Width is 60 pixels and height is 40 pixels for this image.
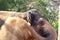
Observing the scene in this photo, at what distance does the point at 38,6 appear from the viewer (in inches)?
134

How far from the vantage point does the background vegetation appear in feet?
9.90

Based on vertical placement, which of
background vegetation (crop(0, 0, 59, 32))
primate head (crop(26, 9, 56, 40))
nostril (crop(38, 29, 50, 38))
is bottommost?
background vegetation (crop(0, 0, 59, 32))

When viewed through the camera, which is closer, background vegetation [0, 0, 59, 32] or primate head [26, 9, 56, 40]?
primate head [26, 9, 56, 40]

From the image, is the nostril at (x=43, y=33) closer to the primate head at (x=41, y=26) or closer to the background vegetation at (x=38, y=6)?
the primate head at (x=41, y=26)

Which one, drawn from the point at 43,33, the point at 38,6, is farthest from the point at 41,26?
the point at 38,6

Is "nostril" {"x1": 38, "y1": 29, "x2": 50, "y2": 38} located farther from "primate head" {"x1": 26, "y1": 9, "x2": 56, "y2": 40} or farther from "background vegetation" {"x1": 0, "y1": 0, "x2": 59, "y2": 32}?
"background vegetation" {"x1": 0, "y1": 0, "x2": 59, "y2": 32}

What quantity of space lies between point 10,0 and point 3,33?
1.99 m

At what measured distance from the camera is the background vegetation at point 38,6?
3018mm

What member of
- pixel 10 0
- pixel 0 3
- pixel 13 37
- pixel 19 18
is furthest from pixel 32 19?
pixel 10 0

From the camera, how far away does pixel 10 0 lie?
3264 mm

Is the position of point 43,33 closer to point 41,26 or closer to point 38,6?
point 41,26

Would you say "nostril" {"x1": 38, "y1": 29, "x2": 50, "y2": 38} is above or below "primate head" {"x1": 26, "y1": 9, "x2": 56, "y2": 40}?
below

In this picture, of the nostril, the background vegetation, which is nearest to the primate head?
the nostril

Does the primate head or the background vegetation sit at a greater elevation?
the primate head
